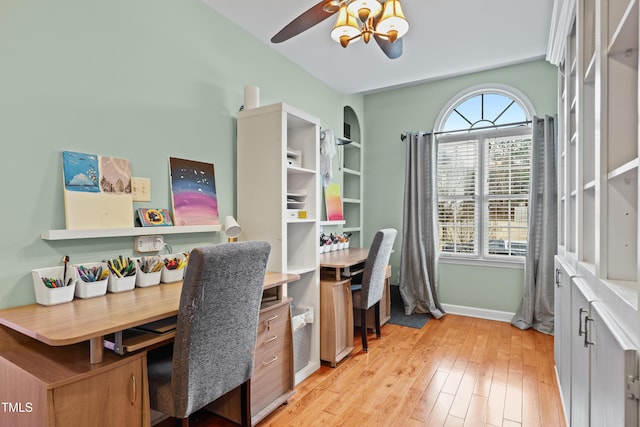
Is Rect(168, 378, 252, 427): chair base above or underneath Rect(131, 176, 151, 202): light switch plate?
underneath

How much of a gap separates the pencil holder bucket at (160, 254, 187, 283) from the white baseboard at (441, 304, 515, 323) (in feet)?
10.1

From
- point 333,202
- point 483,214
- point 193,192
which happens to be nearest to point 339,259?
point 333,202

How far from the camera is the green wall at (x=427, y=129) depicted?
11.7 feet

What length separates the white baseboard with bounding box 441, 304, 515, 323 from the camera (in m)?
3.70

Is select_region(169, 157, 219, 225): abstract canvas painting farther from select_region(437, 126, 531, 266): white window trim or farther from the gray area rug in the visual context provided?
select_region(437, 126, 531, 266): white window trim

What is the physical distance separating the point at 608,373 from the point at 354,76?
10.7ft

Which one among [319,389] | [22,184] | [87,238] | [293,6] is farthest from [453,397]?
[293,6]

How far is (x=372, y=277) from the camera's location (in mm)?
2904

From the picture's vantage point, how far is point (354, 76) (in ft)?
11.8

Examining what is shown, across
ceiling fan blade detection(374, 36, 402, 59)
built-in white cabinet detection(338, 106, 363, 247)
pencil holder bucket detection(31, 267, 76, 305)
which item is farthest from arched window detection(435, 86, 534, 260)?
pencil holder bucket detection(31, 267, 76, 305)

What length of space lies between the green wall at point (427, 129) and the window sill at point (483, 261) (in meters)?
0.04

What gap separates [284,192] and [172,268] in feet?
2.80

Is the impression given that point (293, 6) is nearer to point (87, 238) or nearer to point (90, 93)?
point (90, 93)

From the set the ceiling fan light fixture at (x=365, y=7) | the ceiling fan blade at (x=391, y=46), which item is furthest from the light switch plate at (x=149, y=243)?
the ceiling fan blade at (x=391, y=46)
